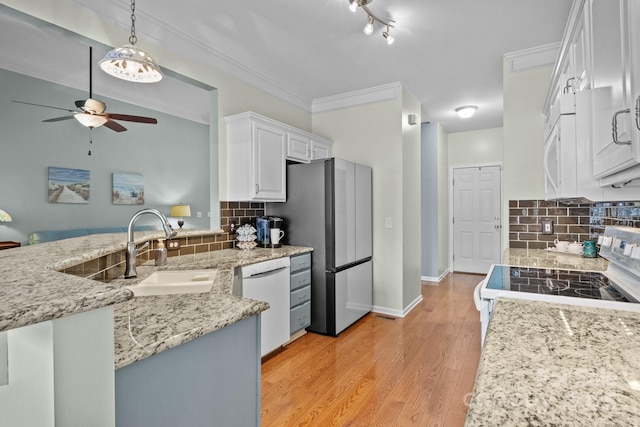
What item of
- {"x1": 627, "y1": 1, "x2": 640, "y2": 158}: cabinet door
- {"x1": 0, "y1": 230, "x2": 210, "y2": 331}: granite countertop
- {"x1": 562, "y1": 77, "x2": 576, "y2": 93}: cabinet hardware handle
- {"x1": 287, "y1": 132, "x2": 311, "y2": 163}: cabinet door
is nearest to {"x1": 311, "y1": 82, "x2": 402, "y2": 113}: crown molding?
{"x1": 287, "y1": 132, "x2": 311, "y2": 163}: cabinet door

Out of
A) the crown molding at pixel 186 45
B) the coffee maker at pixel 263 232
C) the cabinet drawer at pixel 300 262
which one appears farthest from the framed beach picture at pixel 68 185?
the cabinet drawer at pixel 300 262

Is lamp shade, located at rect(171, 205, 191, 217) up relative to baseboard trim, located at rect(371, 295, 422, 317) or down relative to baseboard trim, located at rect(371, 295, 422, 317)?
up

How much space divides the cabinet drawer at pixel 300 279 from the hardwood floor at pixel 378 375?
0.52m

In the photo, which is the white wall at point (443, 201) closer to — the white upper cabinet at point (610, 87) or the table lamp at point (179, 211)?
the table lamp at point (179, 211)

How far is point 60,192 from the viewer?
4047 millimetres

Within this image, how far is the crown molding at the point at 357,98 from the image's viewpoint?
3766 mm

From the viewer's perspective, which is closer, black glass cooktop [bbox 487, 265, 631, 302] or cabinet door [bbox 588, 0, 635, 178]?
cabinet door [bbox 588, 0, 635, 178]

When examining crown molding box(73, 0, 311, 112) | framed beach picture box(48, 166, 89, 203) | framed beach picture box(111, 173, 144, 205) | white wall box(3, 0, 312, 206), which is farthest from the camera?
framed beach picture box(111, 173, 144, 205)

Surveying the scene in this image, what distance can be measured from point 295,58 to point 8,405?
3116 mm

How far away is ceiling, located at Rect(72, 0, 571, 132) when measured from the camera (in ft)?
7.61

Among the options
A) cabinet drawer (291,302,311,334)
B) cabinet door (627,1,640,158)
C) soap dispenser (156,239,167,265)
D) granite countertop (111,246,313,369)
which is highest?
cabinet door (627,1,640,158)

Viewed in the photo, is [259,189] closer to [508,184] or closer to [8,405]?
[508,184]

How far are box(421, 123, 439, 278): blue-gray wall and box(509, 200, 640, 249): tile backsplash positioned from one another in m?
2.56

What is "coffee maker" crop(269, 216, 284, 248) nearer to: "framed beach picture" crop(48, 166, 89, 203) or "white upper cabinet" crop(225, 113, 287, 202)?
"white upper cabinet" crop(225, 113, 287, 202)
